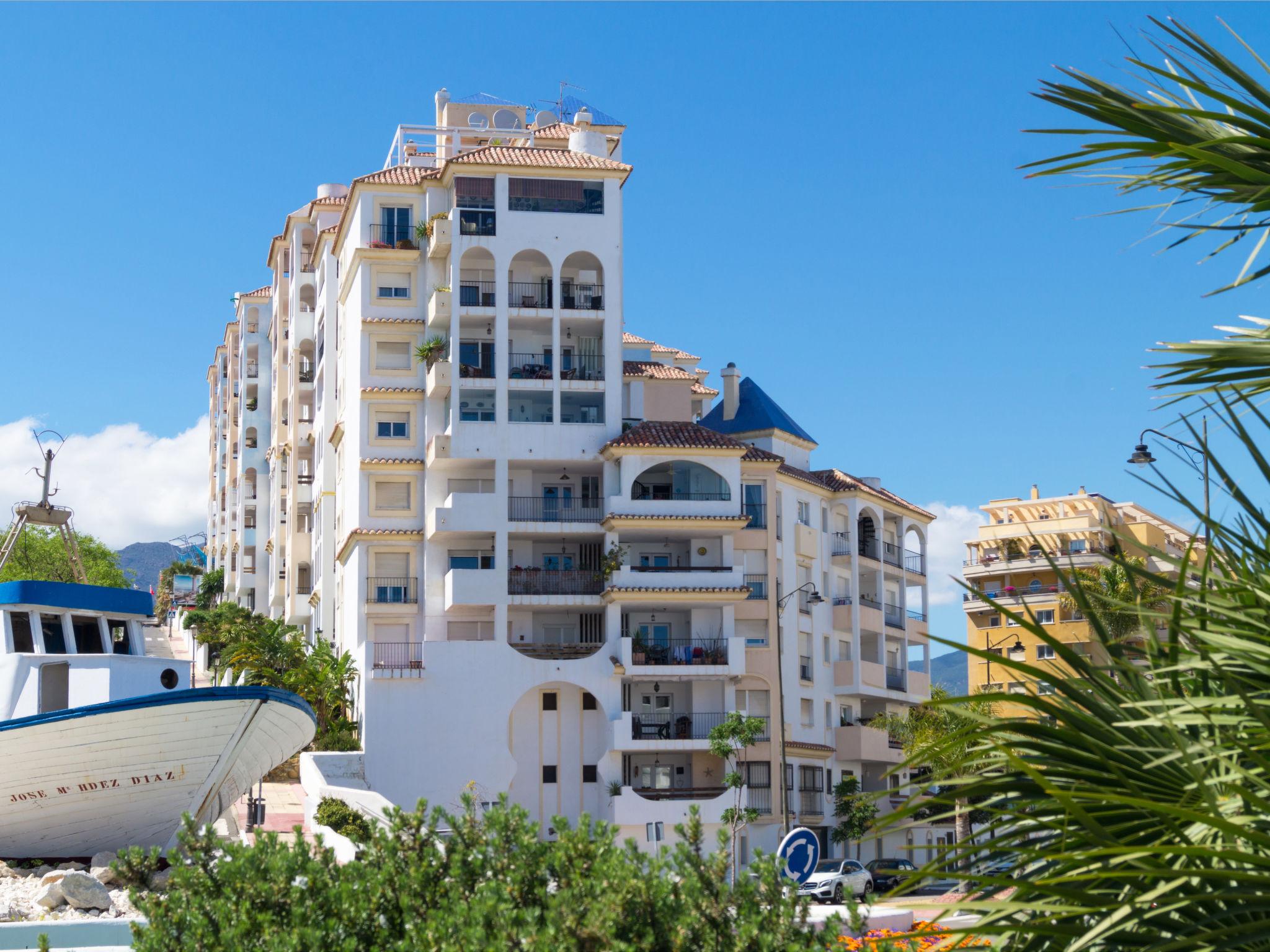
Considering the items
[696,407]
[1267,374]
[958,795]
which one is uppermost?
[696,407]

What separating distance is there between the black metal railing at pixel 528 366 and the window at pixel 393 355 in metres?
5.57

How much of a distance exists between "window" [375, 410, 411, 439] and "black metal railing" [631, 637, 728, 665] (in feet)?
45.4

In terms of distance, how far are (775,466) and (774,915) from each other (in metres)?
57.7

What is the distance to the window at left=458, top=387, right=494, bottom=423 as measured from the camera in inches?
2601

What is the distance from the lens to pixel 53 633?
40.6 m

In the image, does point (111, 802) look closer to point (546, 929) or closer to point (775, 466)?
point (546, 929)

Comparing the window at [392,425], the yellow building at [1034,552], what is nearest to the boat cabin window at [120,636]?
the window at [392,425]

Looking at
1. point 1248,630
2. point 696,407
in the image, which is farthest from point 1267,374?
point 696,407

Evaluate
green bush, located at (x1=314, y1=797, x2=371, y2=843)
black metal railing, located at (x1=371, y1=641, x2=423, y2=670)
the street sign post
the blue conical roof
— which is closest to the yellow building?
the blue conical roof

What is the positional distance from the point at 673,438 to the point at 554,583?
7.48m

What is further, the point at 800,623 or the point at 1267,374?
the point at 800,623

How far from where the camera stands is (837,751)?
73000mm

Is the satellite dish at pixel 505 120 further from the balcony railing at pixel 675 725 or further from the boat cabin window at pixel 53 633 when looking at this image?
the boat cabin window at pixel 53 633

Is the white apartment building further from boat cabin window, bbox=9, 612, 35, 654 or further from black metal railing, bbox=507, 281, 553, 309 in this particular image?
boat cabin window, bbox=9, 612, 35, 654
